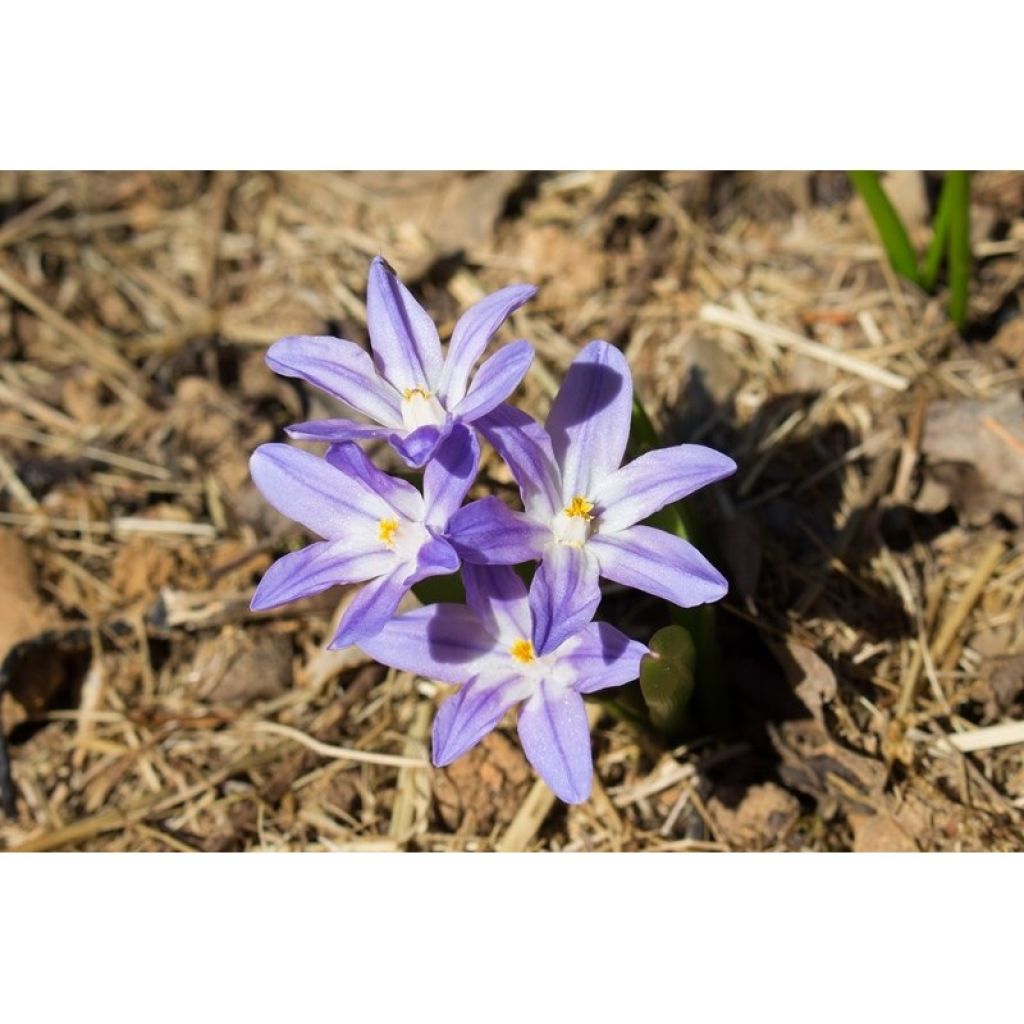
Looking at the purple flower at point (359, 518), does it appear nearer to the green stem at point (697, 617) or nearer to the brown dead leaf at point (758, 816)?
the green stem at point (697, 617)

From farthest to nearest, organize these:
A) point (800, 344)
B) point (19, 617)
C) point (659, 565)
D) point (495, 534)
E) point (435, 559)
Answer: point (800, 344) → point (19, 617) → point (659, 565) → point (495, 534) → point (435, 559)

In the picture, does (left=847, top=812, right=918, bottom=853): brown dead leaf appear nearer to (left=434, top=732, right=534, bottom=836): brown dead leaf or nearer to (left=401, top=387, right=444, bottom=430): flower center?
(left=434, top=732, right=534, bottom=836): brown dead leaf

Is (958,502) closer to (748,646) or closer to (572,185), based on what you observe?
(748,646)

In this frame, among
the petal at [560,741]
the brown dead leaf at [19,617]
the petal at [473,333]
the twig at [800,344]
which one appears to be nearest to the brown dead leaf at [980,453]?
the twig at [800,344]

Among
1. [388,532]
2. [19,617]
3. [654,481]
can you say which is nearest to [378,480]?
[388,532]

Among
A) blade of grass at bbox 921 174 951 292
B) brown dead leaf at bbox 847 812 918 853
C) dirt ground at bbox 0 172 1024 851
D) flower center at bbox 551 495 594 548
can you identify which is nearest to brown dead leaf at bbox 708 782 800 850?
dirt ground at bbox 0 172 1024 851

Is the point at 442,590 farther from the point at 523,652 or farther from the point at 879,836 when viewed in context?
the point at 879,836
